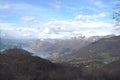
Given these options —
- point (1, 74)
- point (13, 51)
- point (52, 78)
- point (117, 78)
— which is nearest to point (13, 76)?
point (1, 74)

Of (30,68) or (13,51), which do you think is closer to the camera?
(30,68)

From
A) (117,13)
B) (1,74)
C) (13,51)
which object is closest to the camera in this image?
(117,13)

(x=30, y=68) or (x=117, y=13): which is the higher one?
(x=117, y=13)

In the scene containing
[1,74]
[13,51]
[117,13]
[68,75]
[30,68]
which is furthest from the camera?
[13,51]

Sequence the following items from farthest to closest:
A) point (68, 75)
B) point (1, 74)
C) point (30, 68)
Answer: point (30, 68)
point (68, 75)
point (1, 74)

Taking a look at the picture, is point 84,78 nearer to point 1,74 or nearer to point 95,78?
point 95,78

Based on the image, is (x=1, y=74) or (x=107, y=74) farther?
(x=107, y=74)

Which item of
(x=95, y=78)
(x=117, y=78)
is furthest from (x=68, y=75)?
(x=117, y=78)

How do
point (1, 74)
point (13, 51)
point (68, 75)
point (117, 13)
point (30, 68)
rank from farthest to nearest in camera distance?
point (13, 51) → point (30, 68) → point (68, 75) → point (1, 74) → point (117, 13)

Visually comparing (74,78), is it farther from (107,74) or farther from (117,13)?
(117,13)
